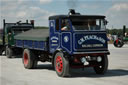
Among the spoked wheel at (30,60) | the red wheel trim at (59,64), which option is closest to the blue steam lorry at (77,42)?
the red wheel trim at (59,64)

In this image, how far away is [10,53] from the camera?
18.7 m

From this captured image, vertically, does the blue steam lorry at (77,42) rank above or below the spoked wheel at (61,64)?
above

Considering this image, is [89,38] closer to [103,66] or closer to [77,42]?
[77,42]

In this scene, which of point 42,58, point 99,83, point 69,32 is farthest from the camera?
point 42,58

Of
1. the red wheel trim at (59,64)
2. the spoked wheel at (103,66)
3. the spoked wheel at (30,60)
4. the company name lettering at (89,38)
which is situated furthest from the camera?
the spoked wheel at (30,60)

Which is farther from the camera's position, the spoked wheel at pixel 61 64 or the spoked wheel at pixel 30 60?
the spoked wheel at pixel 30 60

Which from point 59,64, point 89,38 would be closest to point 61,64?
point 59,64

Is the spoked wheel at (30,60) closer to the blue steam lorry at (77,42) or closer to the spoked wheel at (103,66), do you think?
the blue steam lorry at (77,42)

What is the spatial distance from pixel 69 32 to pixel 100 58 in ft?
5.60

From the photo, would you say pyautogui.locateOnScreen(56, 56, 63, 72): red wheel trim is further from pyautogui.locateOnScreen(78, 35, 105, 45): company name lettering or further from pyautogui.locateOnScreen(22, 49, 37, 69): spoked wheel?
pyautogui.locateOnScreen(22, 49, 37, 69): spoked wheel

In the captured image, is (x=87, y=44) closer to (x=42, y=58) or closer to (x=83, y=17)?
(x=83, y=17)

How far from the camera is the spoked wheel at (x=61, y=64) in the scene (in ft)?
33.5

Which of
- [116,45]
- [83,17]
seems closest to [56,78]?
[83,17]

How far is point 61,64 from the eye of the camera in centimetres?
1053
